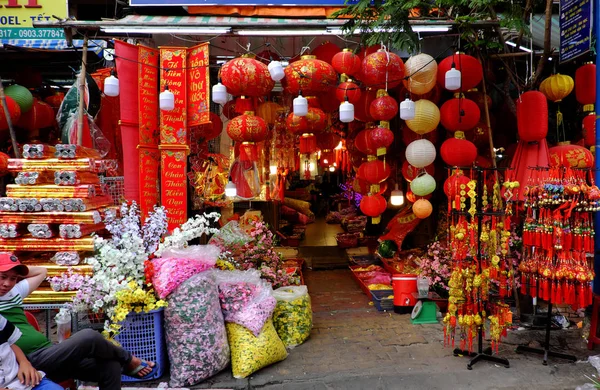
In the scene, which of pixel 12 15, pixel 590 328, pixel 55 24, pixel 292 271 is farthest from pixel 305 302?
pixel 12 15

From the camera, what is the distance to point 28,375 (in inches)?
121

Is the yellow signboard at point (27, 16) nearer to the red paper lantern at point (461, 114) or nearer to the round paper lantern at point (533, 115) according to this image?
the red paper lantern at point (461, 114)

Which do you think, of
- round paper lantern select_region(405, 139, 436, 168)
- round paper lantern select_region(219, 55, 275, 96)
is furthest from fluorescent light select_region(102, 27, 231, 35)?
round paper lantern select_region(405, 139, 436, 168)

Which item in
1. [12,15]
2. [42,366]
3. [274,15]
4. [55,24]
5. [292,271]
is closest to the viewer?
[42,366]

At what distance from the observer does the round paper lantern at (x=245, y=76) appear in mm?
5422

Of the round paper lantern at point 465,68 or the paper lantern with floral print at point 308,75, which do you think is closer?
the paper lantern with floral print at point 308,75

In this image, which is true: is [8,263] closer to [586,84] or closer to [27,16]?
[27,16]

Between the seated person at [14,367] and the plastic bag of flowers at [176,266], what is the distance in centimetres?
141

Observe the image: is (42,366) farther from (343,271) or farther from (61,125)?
(343,271)

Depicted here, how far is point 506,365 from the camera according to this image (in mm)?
4793

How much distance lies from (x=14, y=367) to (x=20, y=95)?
5032 millimetres

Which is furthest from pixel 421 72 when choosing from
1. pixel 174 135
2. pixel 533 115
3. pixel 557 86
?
pixel 174 135

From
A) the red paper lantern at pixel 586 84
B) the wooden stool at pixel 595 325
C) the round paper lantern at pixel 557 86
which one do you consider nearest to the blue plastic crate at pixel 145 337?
the wooden stool at pixel 595 325

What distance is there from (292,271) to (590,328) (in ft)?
15.1
